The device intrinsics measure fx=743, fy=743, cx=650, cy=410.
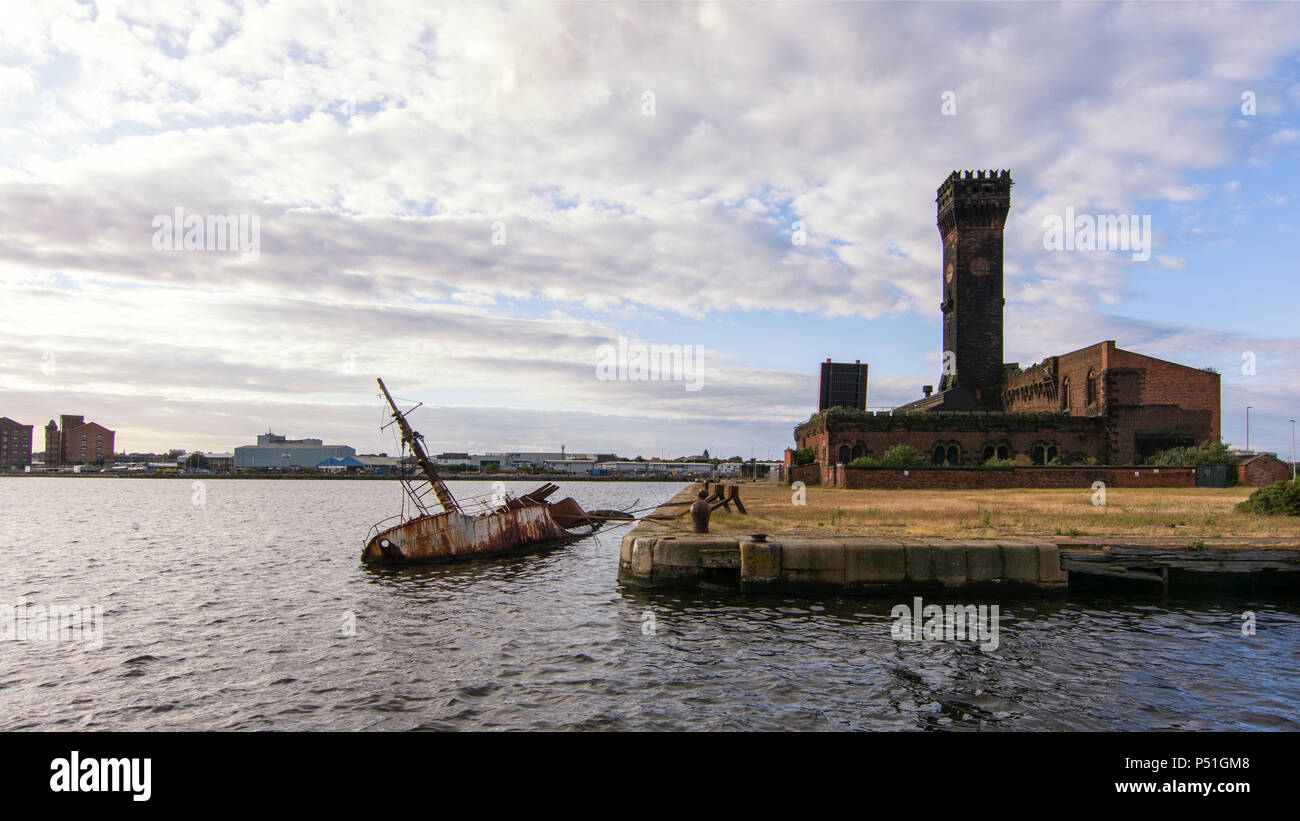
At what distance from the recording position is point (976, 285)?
207ft

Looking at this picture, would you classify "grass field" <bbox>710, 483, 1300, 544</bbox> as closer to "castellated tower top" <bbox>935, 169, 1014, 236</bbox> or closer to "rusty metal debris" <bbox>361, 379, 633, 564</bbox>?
"rusty metal debris" <bbox>361, 379, 633, 564</bbox>

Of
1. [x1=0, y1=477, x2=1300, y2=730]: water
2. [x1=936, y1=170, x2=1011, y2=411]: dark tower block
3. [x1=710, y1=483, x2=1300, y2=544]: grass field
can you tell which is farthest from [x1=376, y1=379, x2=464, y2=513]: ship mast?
[x1=936, y1=170, x2=1011, y2=411]: dark tower block

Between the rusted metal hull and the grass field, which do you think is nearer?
the grass field

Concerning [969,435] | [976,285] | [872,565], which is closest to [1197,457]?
[969,435]

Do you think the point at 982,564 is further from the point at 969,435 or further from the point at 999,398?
the point at 999,398

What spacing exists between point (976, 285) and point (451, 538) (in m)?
53.0

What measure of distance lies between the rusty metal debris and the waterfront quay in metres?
10.8

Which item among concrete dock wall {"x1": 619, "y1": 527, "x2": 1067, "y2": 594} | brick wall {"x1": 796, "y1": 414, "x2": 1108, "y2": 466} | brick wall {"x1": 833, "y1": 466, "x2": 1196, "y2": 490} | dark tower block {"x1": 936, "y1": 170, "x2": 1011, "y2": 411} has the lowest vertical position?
concrete dock wall {"x1": 619, "y1": 527, "x2": 1067, "y2": 594}

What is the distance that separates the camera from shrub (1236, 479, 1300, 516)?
22.2 meters

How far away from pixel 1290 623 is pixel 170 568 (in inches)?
1252

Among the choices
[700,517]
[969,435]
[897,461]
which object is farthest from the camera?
[969,435]

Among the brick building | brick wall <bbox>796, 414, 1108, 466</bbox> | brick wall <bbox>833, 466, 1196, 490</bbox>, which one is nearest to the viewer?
brick wall <bbox>833, 466, 1196, 490</bbox>

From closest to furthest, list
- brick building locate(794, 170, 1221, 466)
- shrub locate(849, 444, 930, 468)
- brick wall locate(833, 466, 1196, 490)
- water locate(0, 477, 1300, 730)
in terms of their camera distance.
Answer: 1. water locate(0, 477, 1300, 730)
2. brick wall locate(833, 466, 1196, 490)
3. shrub locate(849, 444, 930, 468)
4. brick building locate(794, 170, 1221, 466)
